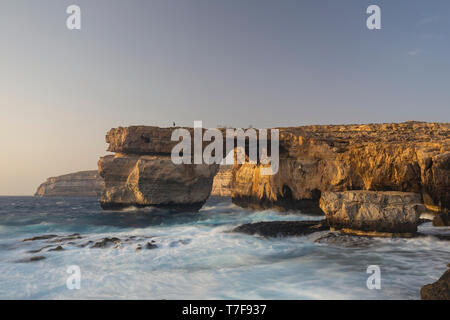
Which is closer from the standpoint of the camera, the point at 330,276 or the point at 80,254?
the point at 330,276

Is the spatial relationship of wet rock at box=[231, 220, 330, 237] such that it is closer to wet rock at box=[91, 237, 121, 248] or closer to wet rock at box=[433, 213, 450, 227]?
wet rock at box=[433, 213, 450, 227]

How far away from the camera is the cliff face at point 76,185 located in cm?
9894

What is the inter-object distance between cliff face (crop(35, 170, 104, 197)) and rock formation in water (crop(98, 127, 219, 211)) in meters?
76.3

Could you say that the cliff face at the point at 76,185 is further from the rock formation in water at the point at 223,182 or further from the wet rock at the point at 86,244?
the wet rock at the point at 86,244

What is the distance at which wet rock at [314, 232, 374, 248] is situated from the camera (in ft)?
33.9

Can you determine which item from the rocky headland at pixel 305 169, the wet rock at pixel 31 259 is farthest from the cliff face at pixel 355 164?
the wet rock at pixel 31 259

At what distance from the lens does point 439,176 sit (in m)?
11.7

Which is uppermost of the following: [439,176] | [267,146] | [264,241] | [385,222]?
[267,146]

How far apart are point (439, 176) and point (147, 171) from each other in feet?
68.1

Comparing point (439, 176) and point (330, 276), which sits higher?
point (439, 176)

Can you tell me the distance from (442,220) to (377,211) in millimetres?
4018

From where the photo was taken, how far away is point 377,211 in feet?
37.1
